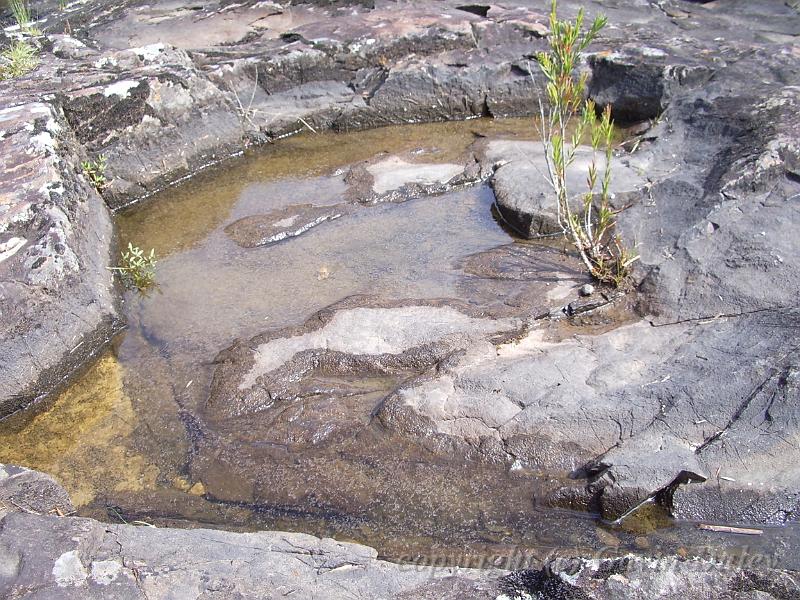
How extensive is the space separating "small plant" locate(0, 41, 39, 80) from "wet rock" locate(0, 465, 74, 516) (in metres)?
3.73

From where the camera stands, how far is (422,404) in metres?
3.18

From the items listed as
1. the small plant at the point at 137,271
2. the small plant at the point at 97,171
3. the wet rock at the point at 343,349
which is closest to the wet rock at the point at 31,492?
the wet rock at the point at 343,349

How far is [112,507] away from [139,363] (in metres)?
0.90

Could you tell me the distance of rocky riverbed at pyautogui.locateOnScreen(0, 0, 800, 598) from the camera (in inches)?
105

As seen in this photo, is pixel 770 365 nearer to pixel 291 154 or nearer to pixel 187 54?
pixel 291 154

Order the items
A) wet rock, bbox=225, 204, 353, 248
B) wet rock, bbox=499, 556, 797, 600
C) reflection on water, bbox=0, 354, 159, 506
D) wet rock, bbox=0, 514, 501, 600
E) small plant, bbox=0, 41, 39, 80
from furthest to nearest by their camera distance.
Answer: small plant, bbox=0, 41, 39, 80
wet rock, bbox=225, 204, 353, 248
reflection on water, bbox=0, 354, 159, 506
wet rock, bbox=0, 514, 501, 600
wet rock, bbox=499, 556, 797, 600

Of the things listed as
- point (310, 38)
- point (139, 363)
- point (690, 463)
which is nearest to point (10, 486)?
point (139, 363)

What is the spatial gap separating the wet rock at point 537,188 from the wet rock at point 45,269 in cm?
233

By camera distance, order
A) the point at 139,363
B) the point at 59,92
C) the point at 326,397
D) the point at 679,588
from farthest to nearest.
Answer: the point at 59,92 → the point at 139,363 → the point at 326,397 → the point at 679,588

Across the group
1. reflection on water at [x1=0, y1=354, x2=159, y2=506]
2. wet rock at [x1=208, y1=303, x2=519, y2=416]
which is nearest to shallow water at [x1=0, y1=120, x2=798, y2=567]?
reflection on water at [x1=0, y1=354, x2=159, y2=506]

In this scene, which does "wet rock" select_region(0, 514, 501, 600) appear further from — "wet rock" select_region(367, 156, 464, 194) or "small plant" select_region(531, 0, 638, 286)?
"wet rock" select_region(367, 156, 464, 194)

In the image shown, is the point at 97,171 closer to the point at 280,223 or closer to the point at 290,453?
the point at 280,223

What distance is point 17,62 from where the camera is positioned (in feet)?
18.1

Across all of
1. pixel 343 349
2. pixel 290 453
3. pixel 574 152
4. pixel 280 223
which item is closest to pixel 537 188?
pixel 574 152
